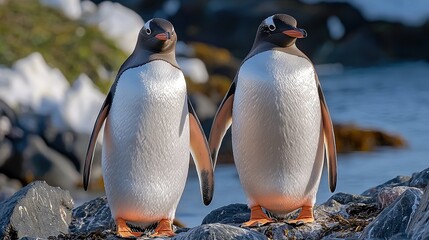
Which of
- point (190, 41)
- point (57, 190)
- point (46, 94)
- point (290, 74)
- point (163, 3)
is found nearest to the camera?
point (290, 74)

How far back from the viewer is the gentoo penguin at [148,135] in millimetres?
6309

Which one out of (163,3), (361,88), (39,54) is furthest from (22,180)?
(163,3)

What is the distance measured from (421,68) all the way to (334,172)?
64.1 feet

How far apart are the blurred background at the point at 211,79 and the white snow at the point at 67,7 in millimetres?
31

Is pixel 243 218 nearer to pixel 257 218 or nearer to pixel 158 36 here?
pixel 257 218

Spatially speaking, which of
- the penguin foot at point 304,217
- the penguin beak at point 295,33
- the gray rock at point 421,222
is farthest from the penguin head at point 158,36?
the gray rock at point 421,222

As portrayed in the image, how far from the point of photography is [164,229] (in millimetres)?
6395

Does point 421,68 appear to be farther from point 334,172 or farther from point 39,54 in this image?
point 334,172

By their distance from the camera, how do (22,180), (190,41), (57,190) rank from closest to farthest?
1. (57,190)
2. (22,180)
3. (190,41)

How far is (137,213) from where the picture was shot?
6438mm

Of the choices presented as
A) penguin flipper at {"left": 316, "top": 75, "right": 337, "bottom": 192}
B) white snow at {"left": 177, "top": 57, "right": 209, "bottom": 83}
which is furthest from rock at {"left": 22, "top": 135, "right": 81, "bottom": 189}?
penguin flipper at {"left": 316, "top": 75, "right": 337, "bottom": 192}

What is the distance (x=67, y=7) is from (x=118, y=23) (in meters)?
1.07

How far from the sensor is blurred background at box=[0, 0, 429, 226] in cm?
1409

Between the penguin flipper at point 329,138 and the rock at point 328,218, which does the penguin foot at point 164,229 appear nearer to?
the rock at point 328,218
